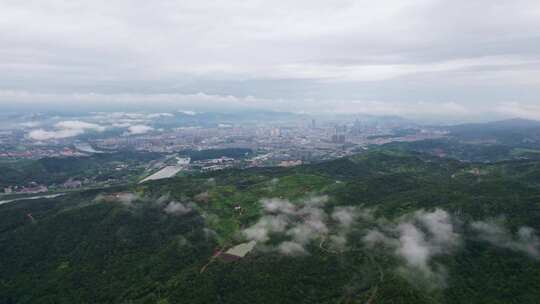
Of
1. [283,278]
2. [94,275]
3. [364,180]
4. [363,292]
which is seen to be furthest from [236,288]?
[364,180]

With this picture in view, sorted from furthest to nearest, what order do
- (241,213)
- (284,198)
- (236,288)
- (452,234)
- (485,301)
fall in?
(284,198) < (241,213) < (452,234) < (236,288) < (485,301)

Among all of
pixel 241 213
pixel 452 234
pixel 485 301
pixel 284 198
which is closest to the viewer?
pixel 485 301

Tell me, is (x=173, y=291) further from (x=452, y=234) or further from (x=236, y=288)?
(x=452, y=234)

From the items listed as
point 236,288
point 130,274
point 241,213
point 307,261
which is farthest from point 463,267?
point 130,274

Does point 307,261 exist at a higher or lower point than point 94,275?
higher

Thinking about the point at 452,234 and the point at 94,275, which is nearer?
the point at 94,275

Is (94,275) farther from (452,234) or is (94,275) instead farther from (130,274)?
(452,234)
